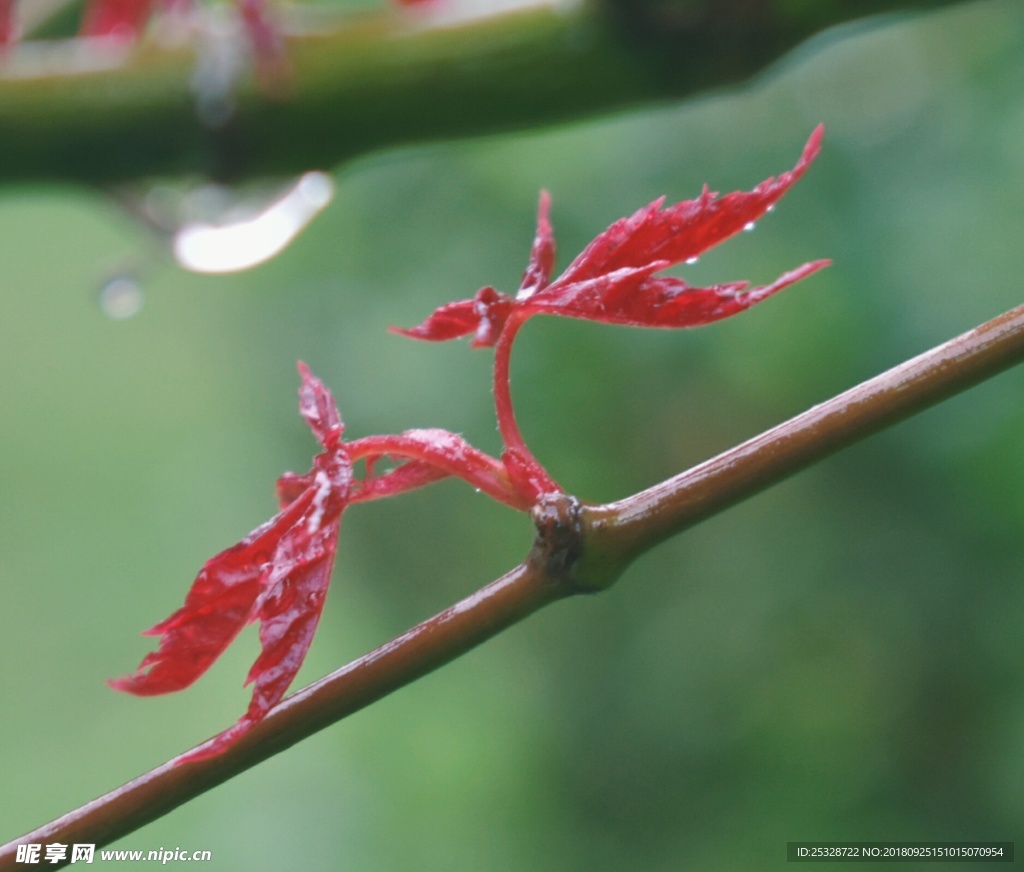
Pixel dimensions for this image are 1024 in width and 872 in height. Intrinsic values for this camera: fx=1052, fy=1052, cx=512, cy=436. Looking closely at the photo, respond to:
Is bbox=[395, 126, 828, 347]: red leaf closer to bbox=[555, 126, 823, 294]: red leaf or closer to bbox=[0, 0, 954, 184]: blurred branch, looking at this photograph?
bbox=[555, 126, 823, 294]: red leaf

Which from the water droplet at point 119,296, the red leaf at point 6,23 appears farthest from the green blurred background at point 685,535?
the red leaf at point 6,23

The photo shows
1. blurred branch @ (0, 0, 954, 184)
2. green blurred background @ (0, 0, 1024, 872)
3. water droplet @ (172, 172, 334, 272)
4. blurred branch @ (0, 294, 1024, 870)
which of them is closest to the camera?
blurred branch @ (0, 294, 1024, 870)

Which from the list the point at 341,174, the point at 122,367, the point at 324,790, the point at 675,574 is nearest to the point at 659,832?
the point at 675,574

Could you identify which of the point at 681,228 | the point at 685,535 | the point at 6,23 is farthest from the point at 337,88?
the point at 685,535

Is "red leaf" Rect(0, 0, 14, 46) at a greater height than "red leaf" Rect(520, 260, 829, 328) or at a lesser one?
greater

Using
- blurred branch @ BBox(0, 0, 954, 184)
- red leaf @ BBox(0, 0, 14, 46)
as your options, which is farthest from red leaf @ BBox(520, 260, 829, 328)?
red leaf @ BBox(0, 0, 14, 46)

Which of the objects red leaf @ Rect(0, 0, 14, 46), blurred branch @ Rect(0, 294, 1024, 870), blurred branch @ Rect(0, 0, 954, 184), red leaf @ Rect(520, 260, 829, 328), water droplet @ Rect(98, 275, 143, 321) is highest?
red leaf @ Rect(0, 0, 14, 46)

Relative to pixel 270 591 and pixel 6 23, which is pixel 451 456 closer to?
pixel 270 591
